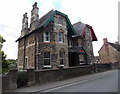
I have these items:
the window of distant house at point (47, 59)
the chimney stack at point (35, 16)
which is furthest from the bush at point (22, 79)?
the chimney stack at point (35, 16)

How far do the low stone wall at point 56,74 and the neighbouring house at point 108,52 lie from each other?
2476cm

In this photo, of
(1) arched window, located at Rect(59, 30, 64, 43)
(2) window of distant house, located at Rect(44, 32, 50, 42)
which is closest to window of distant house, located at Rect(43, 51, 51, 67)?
(2) window of distant house, located at Rect(44, 32, 50, 42)

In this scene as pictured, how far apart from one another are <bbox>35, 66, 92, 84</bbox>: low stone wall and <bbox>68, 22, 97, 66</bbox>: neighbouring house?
5467 millimetres

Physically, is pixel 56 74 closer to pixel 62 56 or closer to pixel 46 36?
pixel 62 56

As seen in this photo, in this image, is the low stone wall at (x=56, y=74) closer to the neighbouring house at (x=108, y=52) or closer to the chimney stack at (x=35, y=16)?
the chimney stack at (x=35, y=16)

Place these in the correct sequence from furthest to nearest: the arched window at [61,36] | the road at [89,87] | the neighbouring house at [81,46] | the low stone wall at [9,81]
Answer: the neighbouring house at [81,46]
the arched window at [61,36]
the low stone wall at [9,81]
the road at [89,87]

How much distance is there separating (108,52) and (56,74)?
106 feet

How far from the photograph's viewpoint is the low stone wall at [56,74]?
10797 mm

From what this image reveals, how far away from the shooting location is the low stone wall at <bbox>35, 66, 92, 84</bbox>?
1080 cm

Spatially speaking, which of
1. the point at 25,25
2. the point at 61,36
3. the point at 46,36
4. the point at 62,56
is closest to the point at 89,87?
the point at 62,56

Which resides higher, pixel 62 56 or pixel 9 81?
pixel 62 56

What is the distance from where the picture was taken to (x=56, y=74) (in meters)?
12.6

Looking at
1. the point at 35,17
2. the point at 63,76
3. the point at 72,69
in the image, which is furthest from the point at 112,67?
the point at 35,17

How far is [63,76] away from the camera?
1348cm
